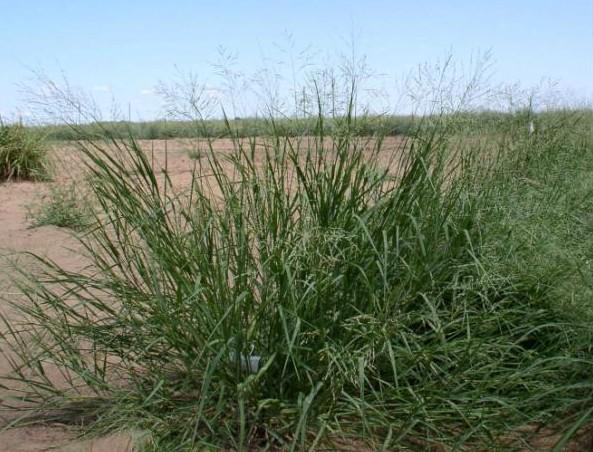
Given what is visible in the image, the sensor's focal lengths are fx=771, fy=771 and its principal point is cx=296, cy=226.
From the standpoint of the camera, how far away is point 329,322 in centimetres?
280

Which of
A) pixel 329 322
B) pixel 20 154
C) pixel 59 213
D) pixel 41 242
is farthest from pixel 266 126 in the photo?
pixel 20 154

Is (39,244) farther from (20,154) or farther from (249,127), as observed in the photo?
(20,154)

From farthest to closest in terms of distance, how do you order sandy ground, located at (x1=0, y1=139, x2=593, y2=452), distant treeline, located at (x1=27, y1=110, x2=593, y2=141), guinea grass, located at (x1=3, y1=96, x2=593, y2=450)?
1. distant treeline, located at (x1=27, y1=110, x2=593, y2=141)
2. sandy ground, located at (x1=0, y1=139, x2=593, y2=452)
3. guinea grass, located at (x1=3, y1=96, x2=593, y2=450)

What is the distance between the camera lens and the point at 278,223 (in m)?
2.97

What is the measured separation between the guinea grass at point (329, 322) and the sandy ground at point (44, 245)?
102 millimetres

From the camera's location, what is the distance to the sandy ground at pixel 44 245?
282 centimetres

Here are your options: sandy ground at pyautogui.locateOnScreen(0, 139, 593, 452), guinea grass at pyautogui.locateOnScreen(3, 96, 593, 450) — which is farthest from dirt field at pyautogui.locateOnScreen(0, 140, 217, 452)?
guinea grass at pyautogui.locateOnScreen(3, 96, 593, 450)

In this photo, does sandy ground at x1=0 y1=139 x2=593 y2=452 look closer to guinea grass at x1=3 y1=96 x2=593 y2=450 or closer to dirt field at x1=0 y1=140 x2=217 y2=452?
dirt field at x1=0 y1=140 x2=217 y2=452

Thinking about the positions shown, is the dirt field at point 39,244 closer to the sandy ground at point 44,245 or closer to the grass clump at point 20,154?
the sandy ground at point 44,245

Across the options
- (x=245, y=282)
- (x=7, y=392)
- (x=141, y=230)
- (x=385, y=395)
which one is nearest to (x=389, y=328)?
(x=385, y=395)

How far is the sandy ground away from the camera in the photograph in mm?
2820

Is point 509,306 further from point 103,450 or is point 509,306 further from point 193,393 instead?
point 103,450

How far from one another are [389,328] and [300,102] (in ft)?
3.72

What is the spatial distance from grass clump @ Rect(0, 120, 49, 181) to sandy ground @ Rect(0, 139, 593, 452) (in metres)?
0.19
